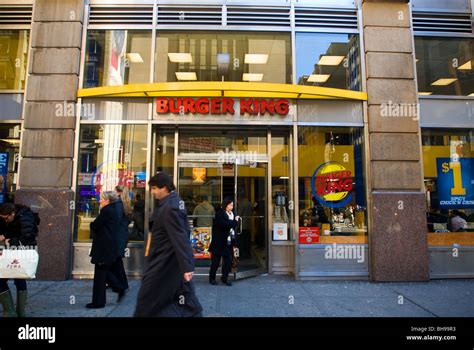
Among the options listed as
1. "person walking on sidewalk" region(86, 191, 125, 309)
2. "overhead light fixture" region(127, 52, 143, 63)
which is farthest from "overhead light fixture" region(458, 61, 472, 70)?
"person walking on sidewalk" region(86, 191, 125, 309)

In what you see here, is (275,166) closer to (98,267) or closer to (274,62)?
(274,62)

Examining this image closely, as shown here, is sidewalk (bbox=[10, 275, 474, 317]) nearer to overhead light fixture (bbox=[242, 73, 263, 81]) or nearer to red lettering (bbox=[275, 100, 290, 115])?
red lettering (bbox=[275, 100, 290, 115])

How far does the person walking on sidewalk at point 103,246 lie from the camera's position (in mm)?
5336

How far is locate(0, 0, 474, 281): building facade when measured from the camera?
7.29 m

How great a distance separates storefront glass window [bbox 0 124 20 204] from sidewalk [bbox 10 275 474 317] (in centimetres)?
211

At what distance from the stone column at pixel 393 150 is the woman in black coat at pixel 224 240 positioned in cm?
302

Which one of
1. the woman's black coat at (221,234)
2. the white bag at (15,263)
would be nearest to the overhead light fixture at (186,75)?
the woman's black coat at (221,234)

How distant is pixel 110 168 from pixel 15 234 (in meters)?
3.10

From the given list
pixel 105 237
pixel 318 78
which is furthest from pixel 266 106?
pixel 105 237

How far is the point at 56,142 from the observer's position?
24.2 ft
